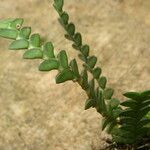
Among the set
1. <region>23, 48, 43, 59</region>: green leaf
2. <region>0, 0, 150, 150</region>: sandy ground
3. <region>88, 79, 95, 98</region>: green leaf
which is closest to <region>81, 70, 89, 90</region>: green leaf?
<region>88, 79, 95, 98</region>: green leaf

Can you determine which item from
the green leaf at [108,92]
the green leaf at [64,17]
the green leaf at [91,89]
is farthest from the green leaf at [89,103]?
the green leaf at [64,17]

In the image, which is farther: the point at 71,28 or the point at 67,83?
the point at 67,83

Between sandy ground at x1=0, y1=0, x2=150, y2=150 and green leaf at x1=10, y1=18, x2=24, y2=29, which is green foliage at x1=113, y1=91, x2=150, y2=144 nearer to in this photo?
sandy ground at x1=0, y1=0, x2=150, y2=150

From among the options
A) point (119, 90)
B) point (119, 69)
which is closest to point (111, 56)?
point (119, 69)

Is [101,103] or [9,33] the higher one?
[9,33]

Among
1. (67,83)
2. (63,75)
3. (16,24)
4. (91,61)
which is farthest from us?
(67,83)

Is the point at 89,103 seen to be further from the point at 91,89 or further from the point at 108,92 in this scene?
the point at 108,92

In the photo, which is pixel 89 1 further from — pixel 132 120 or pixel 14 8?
pixel 132 120

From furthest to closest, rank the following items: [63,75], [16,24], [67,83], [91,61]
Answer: [67,83] < [91,61] < [16,24] < [63,75]

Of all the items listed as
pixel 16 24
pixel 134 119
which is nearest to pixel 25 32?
Result: pixel 16 24
